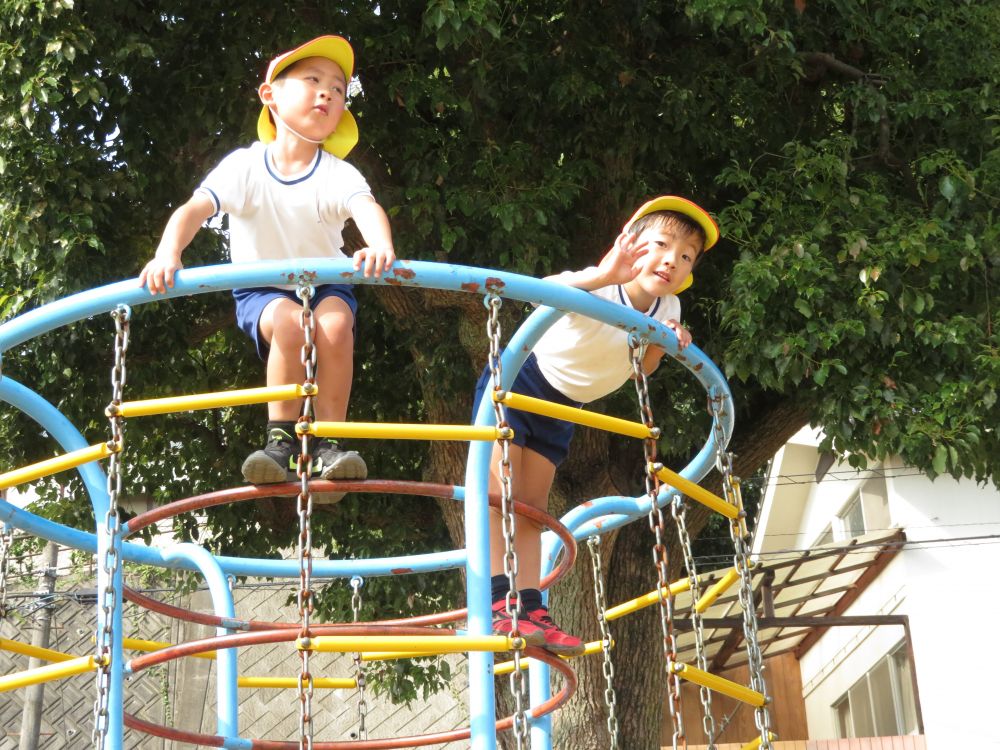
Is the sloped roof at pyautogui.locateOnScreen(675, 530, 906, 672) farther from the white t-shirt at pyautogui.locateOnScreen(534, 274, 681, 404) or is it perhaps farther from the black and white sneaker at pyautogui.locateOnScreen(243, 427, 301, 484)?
the black and white sneaker at pyautogui.locateOnScreen(243, 427, 301, 484)

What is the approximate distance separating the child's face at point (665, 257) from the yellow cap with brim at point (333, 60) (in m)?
0.93

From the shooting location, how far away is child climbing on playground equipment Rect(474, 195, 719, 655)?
12.2ft

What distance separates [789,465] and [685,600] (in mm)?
3849

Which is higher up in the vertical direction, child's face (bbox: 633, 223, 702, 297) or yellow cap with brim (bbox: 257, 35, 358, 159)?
yellow cap with brim (bbox: 257, 35, 358, 159)

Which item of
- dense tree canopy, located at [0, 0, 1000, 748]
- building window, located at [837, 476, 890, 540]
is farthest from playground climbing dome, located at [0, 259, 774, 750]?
building window, located at [837, 476, 890, 540]

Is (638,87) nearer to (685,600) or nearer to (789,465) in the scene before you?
(685,600)

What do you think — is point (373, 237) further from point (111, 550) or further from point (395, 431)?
point (111, 550)

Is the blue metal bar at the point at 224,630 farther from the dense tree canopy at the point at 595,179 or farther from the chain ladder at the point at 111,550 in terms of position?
the dense tree canopy at the point at 595,179

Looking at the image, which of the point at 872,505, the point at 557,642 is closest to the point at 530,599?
the point at 557,642

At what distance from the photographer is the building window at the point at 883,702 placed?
12.9m

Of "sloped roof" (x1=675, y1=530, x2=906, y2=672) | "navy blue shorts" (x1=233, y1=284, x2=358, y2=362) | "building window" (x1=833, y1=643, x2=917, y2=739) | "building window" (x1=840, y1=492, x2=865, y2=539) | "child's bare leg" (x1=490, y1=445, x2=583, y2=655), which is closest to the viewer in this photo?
"navy blue shorts" (x1=233, y1=284, x2=358, y2=362)

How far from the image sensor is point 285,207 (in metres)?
3.51

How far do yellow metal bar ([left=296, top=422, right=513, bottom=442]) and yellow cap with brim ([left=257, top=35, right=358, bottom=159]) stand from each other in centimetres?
116

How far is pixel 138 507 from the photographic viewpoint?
12469 millimetres
